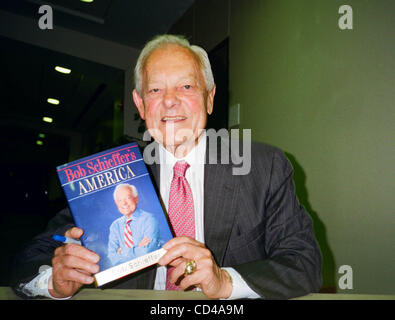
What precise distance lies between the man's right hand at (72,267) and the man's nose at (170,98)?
64 cm

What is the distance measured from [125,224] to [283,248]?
54 centimetres

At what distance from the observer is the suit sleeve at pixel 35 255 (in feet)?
2.91

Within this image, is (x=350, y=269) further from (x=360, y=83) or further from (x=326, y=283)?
(x=360, y=83)

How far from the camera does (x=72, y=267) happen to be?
76cm

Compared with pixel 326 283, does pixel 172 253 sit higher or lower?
higher

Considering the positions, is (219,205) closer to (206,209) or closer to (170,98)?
(206,209)

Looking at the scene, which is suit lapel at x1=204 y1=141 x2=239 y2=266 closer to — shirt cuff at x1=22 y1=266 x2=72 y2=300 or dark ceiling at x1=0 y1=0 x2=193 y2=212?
shirt cuff at x1=22 y1=266 x2=72 y2=300
